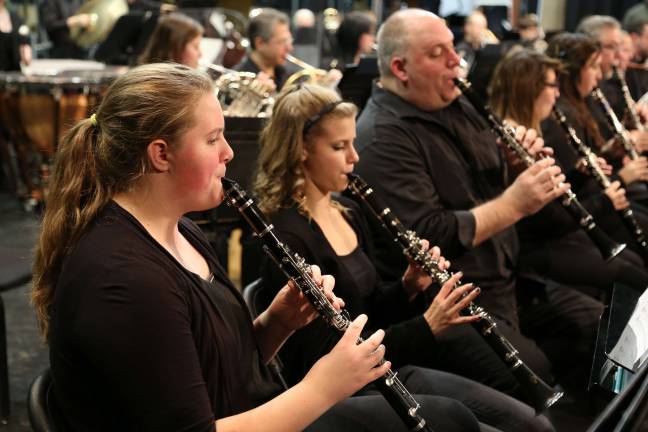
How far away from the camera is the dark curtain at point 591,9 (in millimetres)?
11039

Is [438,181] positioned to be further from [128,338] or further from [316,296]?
[128,338]

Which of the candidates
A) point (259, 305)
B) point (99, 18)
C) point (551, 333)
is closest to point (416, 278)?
point (259, 305)

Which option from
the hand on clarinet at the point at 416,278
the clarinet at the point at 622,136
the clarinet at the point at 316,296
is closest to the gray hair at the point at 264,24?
the clarinet at the point at 622,136

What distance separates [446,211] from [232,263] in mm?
2244

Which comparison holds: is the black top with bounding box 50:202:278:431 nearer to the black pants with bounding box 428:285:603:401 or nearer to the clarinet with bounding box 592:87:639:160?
the black pants with bounding box 428:285:603:401

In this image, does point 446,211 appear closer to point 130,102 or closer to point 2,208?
point 130,102

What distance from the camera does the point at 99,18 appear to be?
8.02 meters

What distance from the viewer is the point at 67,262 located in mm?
1417

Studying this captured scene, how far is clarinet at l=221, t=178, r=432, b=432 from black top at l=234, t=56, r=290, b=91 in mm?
3665

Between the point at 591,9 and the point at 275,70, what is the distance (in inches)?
275

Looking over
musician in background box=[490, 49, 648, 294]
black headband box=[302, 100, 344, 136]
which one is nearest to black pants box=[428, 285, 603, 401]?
musician in background box=[490, 49, 648, 294]

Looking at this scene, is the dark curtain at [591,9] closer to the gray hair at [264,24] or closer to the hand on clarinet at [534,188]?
the gray hair at [264,24]

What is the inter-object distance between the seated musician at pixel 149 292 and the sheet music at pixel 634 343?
1.68 feet

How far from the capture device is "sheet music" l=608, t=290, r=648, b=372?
1682 millimetres
